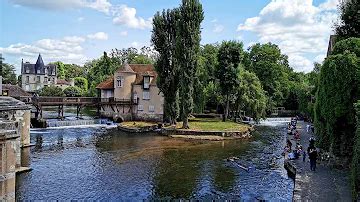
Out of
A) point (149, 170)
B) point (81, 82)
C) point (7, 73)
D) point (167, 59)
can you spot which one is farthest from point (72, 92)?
point (149, 170)

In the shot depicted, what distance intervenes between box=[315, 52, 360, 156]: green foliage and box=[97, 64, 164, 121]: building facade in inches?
1453

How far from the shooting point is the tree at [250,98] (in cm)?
5747

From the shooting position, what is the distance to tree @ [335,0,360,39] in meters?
34.1

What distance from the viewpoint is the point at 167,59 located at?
52.2 m

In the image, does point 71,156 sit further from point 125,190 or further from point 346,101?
point 346,101

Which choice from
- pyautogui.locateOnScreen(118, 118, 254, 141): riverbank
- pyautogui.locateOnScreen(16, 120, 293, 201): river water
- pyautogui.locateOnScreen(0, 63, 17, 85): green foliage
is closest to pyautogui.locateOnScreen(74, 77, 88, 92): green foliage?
pyautogui.locateOnScreen(0, 63, 17, 85): green foliage

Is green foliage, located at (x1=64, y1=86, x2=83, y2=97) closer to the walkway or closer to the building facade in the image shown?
the building facade

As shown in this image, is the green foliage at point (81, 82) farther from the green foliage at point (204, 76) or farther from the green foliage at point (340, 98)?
the green foliage at point (340, 98)

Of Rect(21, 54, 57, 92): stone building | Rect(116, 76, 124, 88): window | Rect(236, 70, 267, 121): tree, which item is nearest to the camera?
Rect(236, 70, 267, 121): tree

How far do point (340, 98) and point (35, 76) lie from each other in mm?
112277

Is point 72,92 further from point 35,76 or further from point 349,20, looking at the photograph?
point 349,20

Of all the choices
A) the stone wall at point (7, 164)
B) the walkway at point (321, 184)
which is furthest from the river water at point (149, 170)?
the stone wall at point (7, 164)

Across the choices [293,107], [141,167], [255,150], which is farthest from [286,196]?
[293,107]

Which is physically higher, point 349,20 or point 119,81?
point 349,20
